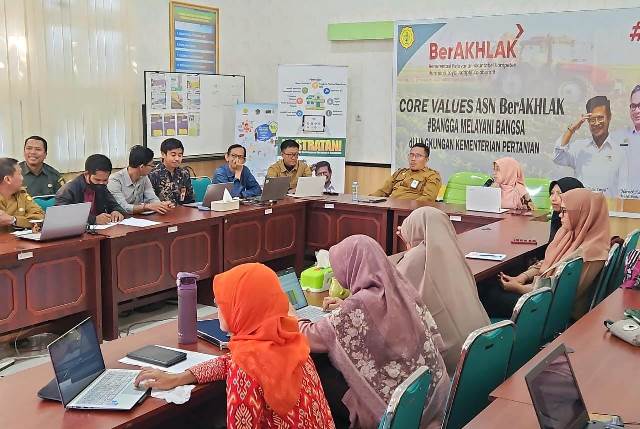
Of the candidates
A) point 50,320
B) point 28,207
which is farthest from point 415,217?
point 28,207

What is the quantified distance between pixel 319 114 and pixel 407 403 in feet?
22.4

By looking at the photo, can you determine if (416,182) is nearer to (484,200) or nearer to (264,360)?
(484,200)

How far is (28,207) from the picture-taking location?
4.90 meters

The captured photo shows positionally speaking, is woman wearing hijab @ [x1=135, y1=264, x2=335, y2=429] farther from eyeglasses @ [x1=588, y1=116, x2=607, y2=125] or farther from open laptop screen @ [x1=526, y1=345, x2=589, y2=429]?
Answer: eyeglasses @ [x1=588, y1=116, x2=607, y2=125]

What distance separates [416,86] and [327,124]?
117 cm

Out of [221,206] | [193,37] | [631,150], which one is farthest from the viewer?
[193,37]

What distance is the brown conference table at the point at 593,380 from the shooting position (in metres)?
2.00

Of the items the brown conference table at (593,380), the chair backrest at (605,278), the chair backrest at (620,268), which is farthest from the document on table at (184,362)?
the chair backrest at (620,268)

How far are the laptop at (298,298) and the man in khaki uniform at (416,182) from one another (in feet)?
12.8

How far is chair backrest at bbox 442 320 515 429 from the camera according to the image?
7.27ft

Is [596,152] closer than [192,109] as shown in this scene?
Yes

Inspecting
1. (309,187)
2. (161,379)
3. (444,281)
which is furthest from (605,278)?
(309,187)

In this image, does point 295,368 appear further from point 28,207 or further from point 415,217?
point 28,207

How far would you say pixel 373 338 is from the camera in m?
2.42
